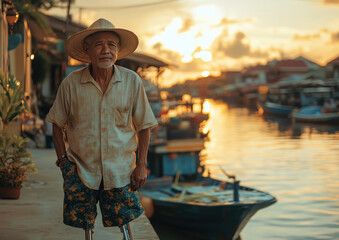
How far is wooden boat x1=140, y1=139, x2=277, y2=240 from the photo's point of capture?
9.77m

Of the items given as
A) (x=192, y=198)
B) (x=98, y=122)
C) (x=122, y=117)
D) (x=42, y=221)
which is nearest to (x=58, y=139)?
(x=98, y=122)

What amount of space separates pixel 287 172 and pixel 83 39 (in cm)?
1636

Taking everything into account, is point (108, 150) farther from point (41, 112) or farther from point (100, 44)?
point (41, 112)

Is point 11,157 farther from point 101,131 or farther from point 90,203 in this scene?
point 101,131

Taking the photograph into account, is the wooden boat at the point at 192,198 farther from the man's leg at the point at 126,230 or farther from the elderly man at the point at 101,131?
the elderly man at the point at 101,131

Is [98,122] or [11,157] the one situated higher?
[98,122]

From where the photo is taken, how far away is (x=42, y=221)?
5.39 metres

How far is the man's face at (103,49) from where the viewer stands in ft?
9.99

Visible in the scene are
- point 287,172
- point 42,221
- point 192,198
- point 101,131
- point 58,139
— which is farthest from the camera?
point 287,172

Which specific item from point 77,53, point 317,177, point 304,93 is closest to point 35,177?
point 77,53

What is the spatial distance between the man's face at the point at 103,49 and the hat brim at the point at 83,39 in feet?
0.11

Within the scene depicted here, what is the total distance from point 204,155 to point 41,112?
7326mm

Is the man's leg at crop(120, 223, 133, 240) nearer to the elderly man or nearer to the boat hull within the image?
the elderly man

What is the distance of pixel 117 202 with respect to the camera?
3.15 m
